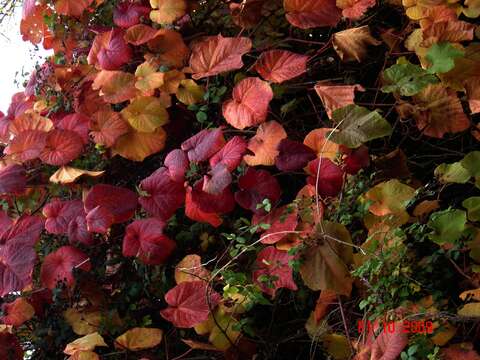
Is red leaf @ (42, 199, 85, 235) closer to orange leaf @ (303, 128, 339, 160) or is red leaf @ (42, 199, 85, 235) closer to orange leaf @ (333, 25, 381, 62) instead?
orange leaf @ (303, 128, 339, 160)

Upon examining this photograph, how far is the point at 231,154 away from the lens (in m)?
1.14

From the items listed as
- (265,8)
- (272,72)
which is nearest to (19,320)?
(272,72)

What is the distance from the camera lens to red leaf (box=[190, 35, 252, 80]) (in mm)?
1237

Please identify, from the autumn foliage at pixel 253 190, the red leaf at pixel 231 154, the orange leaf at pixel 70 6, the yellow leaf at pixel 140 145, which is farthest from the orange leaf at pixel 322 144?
the orange leaf at pixel 70 6

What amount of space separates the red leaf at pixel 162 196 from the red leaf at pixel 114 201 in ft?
0.15

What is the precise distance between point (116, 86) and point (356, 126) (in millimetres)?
565

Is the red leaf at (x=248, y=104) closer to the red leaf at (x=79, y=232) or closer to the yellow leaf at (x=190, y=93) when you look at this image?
the yellow leaf at (x=190, y=93)

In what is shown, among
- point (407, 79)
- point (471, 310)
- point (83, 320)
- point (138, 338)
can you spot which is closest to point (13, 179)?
point (83, 320)

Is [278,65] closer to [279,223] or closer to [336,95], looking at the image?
[336,95]

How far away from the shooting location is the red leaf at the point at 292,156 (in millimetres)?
1110

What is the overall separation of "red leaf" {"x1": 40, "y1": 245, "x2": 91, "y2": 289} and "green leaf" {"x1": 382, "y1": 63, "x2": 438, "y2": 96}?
669mm

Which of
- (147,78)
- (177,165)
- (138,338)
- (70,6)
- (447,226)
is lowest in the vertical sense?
(138,338)

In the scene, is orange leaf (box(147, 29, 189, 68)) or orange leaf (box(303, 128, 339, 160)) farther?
orange leaf (box(147, 29, 189, 68))

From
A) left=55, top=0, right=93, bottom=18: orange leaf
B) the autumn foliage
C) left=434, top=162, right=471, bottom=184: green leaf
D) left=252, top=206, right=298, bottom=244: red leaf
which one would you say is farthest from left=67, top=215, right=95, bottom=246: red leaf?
left=434, top=162, right=471, bottom=184: green leaf
